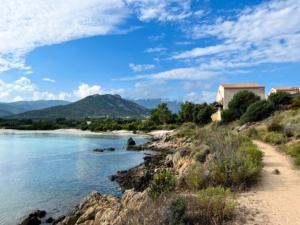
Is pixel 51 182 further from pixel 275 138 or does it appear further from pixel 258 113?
pixel 258 113

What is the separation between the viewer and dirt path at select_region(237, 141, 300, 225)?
900cm

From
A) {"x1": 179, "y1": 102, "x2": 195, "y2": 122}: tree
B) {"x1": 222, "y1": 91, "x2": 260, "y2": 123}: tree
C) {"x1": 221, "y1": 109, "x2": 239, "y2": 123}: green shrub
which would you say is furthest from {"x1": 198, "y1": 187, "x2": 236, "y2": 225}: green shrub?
{"x1": 179, "y1": 102, "x2": 195, "y2": 122}: tree

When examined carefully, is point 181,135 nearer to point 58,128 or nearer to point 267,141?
point 267,141

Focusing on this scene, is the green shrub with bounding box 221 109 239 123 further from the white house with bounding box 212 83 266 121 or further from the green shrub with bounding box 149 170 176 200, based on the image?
the green shrub with bounding box 149 170 176 200

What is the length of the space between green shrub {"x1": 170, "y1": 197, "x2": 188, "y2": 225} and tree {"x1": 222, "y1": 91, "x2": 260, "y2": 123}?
52.5 metres

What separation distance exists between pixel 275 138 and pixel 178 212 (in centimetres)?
2171

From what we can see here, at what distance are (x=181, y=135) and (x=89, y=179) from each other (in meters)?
35.3

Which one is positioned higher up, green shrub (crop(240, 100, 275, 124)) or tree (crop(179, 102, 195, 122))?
tree (crop(179, 102, 195, 122))

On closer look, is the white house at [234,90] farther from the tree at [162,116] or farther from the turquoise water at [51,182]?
the tree at [162,116]

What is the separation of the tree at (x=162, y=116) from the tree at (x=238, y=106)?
187 feet

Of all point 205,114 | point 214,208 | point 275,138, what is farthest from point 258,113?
point 214,208

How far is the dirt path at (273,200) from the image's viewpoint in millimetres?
9000

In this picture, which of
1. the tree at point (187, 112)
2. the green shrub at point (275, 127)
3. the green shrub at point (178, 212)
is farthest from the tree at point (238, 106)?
the green shrub at point (178, 212)

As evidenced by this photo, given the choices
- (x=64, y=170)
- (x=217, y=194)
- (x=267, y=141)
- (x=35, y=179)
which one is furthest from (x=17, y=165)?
(x=217, y=194)
